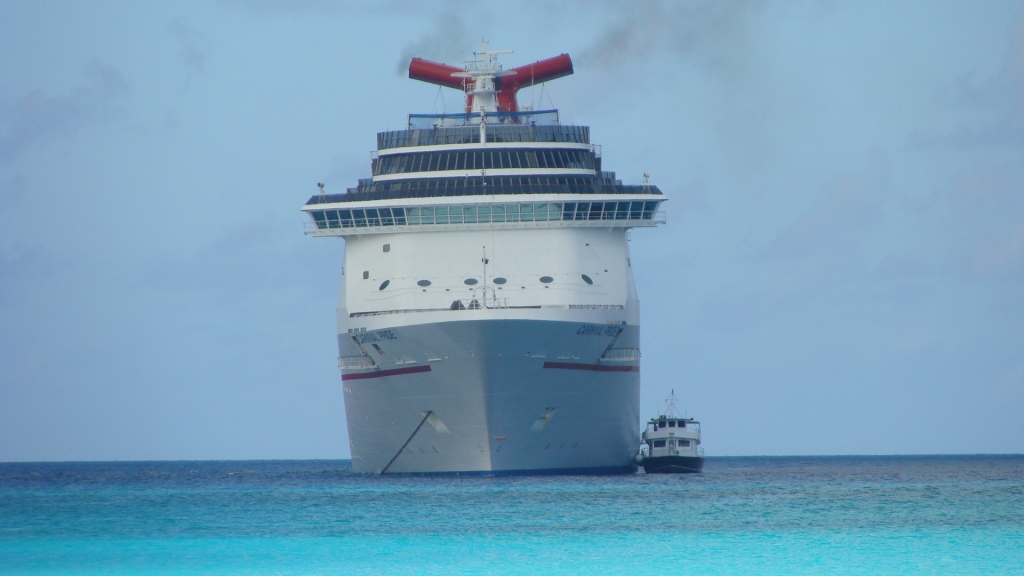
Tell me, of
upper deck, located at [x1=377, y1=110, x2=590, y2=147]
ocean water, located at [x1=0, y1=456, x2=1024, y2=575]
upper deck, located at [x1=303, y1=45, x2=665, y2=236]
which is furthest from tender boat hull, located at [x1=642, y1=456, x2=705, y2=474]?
upper deck, located at [x1=377, y1=110, x2=590, y2=147]

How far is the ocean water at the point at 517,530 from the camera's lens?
113 ft

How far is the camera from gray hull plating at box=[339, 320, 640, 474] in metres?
53.3

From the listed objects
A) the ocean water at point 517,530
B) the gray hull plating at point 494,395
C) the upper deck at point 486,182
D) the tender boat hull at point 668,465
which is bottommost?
the ocean water at point 517,530

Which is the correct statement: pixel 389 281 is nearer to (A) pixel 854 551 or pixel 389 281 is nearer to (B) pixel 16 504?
(B) pixel 16 504

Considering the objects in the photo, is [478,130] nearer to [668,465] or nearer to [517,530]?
[668,465]

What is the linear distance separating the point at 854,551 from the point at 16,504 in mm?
33557

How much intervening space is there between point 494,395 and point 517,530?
13367 mm

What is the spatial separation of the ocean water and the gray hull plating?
1.13 m

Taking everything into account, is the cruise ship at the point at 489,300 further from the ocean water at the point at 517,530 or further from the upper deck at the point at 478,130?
the ocean water at the point at 517,530

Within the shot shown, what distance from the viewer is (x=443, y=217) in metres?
59.1

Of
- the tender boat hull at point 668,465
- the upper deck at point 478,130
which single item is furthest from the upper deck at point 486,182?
the tender boat hull at point 668,465

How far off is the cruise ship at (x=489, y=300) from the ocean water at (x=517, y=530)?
1896mm

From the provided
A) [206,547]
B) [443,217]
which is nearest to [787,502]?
[443,217]

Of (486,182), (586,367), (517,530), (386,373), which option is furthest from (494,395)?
(517,530)
